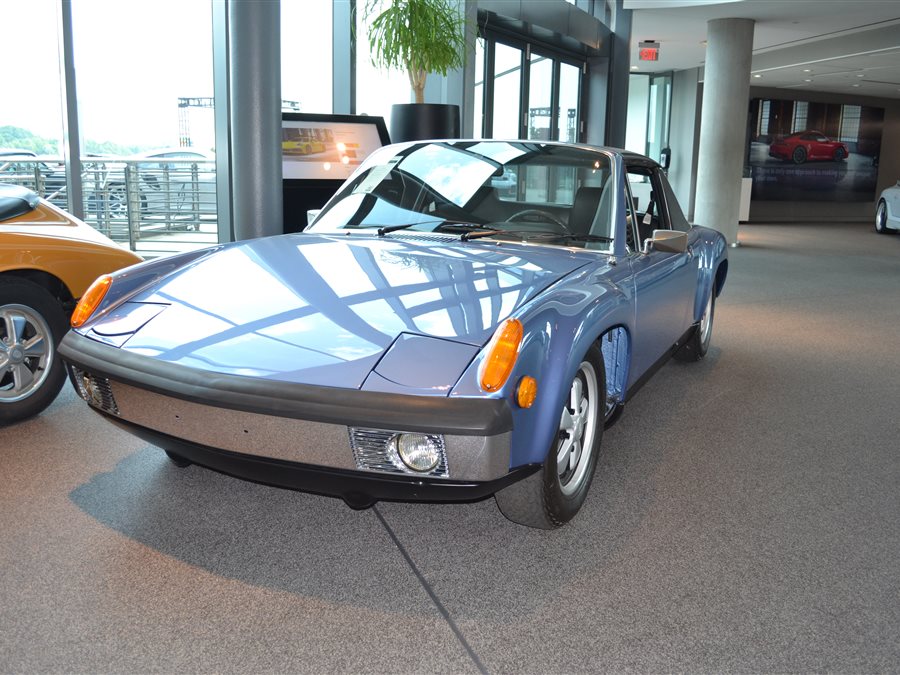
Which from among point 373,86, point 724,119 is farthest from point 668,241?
point 724,119

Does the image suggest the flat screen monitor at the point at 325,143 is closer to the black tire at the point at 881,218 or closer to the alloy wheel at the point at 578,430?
the alloy wheel at the point at 578,430

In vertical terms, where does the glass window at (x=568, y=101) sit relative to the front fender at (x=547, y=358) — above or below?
above

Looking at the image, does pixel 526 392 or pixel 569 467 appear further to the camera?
pixel 569 467

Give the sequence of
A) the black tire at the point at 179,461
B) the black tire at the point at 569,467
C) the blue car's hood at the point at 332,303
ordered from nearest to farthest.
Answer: the blue car's hood at the point at 332,303 → the black tire at the point at 569,467 → the black tire at the point at 179,461

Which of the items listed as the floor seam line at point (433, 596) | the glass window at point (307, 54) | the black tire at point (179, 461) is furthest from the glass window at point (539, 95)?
the floor seam line at point (433, 596)

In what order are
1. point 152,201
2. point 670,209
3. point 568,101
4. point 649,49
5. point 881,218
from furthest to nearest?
point 881,218 → point 649,49 → point 568,101 → point 152,201 → point 670,209

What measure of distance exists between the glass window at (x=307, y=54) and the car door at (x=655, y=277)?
4.93 m

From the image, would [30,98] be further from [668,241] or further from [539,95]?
[539,95]

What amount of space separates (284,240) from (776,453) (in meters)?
2.22

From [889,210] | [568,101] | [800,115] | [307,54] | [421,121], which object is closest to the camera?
[421,121]

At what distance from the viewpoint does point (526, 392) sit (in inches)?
83.7

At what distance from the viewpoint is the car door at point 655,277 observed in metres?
3.23

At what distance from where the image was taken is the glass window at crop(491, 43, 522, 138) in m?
11.9

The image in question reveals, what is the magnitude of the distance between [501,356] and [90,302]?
1487 mm
